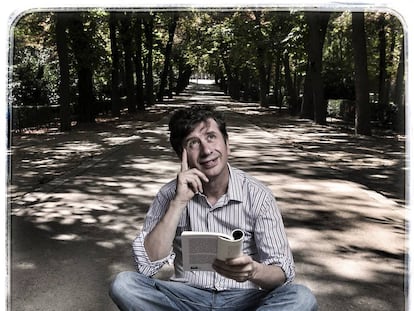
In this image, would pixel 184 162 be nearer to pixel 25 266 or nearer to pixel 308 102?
pixel 25 266

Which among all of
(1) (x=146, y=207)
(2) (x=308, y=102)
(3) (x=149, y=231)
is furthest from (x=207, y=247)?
(2) (x=308, y=102)

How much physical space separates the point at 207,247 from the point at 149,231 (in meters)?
0.41

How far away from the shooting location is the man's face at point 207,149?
8.25 ft

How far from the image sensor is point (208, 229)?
2.62 meters

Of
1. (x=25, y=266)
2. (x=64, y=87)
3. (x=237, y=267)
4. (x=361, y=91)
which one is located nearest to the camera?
(x=237, y=267)

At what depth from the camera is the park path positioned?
394 cm

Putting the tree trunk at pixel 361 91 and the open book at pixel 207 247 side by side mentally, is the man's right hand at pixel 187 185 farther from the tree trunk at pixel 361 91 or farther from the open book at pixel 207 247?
the tree trunk at pixel 361 91

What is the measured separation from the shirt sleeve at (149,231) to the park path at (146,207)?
694mm

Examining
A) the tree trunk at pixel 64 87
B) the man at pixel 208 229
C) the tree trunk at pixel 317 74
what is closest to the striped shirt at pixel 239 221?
the man at pixel 208 229

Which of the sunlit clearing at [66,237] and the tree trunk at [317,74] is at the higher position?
the tree trunk at [317,74]

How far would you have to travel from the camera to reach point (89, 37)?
14.2 metres

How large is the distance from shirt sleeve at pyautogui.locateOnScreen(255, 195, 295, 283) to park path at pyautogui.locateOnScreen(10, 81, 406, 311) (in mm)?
747

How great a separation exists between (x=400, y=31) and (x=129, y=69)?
835 inches
